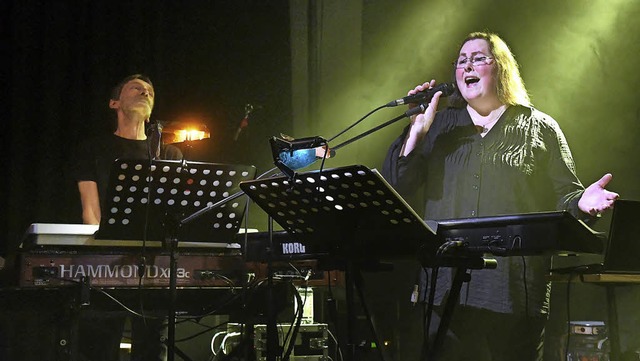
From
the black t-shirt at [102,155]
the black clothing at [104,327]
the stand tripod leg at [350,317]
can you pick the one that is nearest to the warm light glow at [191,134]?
Result: the black t-shirt at [102,155]

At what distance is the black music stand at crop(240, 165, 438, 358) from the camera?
2307mm

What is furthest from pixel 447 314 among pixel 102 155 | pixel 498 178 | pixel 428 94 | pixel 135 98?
pixel 135 98

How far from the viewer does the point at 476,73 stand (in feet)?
11.2

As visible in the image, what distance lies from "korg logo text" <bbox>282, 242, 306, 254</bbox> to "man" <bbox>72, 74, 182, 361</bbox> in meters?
0.89

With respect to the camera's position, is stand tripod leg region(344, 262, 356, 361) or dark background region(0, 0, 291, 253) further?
dark background region(0, 0, 291, 253)

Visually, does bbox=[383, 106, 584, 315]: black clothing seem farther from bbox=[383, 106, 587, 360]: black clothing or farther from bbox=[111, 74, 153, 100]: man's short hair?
bbox=[111, 74, 153, 100]: man's short hair

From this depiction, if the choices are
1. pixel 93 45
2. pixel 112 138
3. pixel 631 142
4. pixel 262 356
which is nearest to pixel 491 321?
pixel 262 356

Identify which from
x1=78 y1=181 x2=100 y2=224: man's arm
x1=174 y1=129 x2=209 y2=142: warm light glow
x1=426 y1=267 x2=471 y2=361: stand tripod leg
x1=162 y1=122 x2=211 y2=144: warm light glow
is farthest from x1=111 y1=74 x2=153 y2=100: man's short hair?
x1=426 y1=267 x2=471 y2=361: stand tripod leg

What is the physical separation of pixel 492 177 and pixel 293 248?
938 millimetres

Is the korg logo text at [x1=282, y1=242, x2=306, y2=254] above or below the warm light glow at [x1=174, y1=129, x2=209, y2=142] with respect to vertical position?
below

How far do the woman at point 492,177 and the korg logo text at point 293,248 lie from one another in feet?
1.76

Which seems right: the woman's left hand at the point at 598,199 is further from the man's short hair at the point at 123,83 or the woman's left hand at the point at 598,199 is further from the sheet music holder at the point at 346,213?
the man's short hair at the point at 123,83

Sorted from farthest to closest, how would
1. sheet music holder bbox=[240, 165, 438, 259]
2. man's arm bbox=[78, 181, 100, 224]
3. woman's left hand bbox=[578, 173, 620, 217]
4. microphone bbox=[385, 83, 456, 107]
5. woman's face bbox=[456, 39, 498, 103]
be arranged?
man's arm bbox=[78, 181, 100, 224]
woman's face bbox=[456, 39, 498, 103]
microphone bbox=[385, 83, 456, 107]
woman's left hand bbox=[578, 173, 620, 217]
sheet music holder bbox=[240, 165, 438, 259]

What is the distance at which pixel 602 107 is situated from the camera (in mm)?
5281
